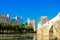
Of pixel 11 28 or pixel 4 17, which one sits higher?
pixel 4 17

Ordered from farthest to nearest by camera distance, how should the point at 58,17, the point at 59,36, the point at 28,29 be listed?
the point at 28,29 → the point at 58,17 → the point at 59,36

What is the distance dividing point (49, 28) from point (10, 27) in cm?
2490

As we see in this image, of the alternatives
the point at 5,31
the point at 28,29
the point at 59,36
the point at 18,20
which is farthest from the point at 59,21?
the point at 18,20

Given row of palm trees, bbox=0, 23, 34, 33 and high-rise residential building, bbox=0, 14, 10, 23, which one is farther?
high-rise residential building, bbox=0, 14, 10, 23

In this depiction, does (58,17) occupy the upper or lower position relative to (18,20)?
lower

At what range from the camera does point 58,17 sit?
29.8m

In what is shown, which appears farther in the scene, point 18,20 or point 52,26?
point 18,20

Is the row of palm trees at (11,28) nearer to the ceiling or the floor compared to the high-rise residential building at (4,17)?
nearer to the floor

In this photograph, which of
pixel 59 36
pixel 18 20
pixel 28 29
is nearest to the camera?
pixel 59 36

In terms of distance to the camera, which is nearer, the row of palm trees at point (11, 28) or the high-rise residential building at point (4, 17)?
the row of palm trees at point (11, 28)

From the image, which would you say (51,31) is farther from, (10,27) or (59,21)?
(10,27)

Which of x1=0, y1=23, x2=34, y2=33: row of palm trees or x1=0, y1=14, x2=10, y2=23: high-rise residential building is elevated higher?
x1=0, y1=14, x2=10, y2=23: high-rise residential building

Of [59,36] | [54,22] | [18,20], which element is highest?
[18,20]

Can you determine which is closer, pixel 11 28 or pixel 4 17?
pixel 11 28
